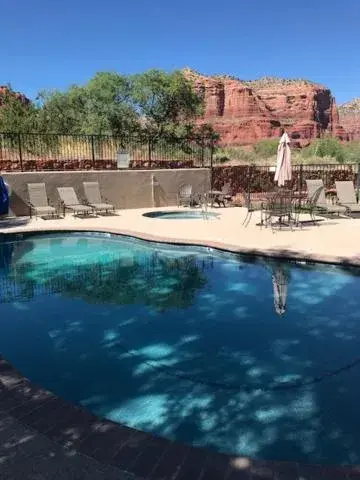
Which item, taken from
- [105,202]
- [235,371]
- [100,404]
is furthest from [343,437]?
[105,202]

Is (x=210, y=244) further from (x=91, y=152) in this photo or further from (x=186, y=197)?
(x=91, y=152)

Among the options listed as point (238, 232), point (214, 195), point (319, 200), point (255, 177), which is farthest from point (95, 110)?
point (238, 232)

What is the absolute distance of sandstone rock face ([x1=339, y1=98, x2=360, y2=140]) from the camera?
106312mm

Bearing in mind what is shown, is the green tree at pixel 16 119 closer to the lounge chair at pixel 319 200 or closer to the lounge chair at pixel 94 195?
the lounge chair at pixel 94 195

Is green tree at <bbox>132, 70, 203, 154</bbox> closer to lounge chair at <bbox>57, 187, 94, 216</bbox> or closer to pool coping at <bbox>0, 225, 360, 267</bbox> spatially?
lounge chair at <bbox>57, 187, 94, 216</bbox>

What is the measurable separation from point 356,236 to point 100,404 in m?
7.85

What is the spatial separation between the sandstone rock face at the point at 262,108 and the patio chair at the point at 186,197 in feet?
256

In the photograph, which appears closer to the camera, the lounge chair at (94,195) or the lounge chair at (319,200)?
the lounge chair at (319,200)

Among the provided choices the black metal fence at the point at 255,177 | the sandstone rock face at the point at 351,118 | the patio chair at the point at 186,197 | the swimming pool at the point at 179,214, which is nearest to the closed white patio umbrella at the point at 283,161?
the swimming pool at the point at 179,214

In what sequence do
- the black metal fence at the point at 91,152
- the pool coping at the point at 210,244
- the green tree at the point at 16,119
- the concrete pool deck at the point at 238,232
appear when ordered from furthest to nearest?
1. the green tree at the point at 16,119
2. the black metal fence at the point at 91,152
3. the concrete pool deck at the point at 238,232
4. the pool coping at the point at 210,244

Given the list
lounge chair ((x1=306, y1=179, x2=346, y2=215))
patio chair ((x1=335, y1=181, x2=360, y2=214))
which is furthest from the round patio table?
patio chair ((x1=335, y1=181, x2=360, y2=214))

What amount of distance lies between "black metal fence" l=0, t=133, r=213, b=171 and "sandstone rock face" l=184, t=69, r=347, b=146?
75908mm

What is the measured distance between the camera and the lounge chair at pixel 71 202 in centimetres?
1339

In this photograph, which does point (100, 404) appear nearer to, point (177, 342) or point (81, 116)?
point (177, 342)
